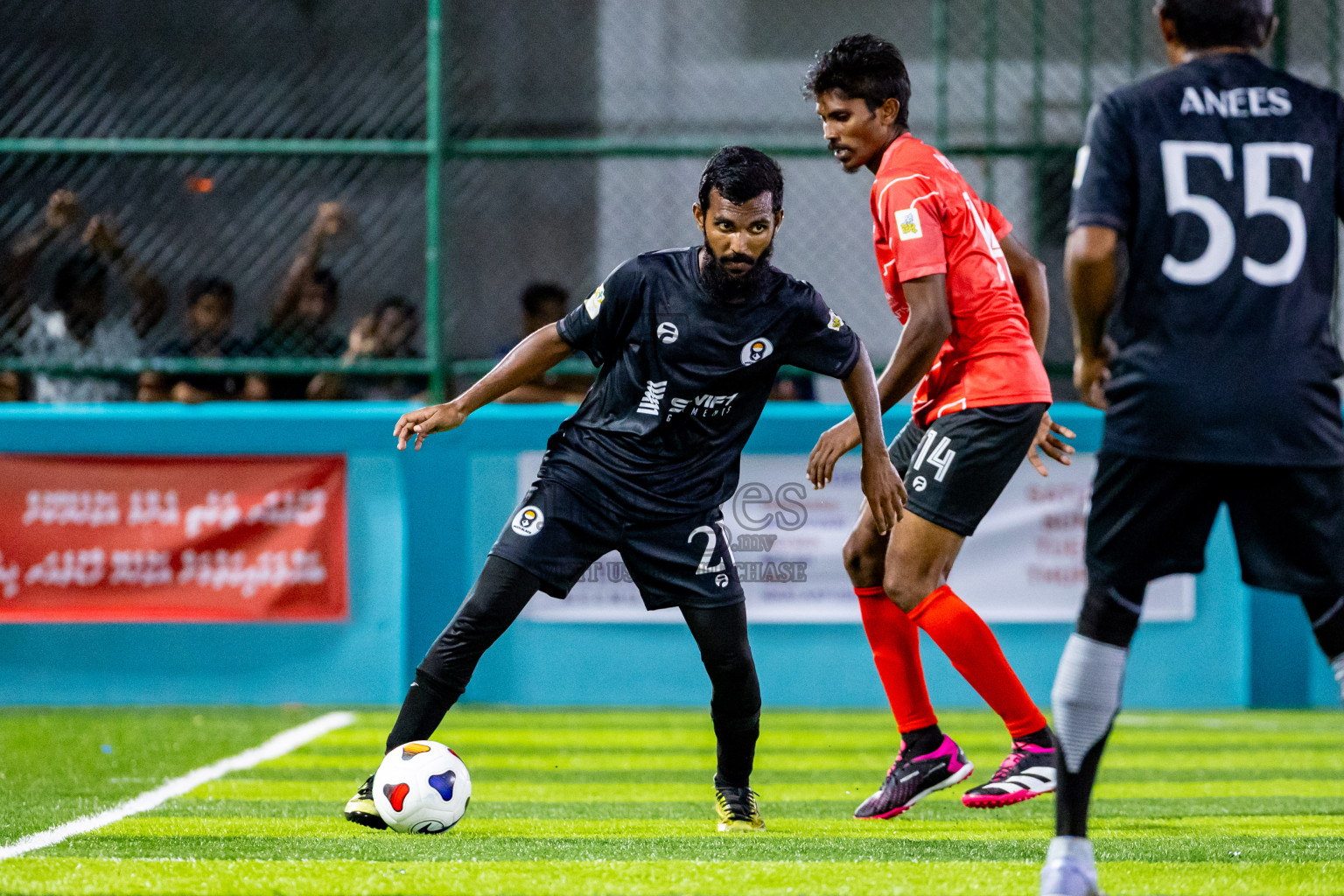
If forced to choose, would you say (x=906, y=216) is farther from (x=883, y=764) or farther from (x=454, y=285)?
Answer: (x=454, y=285)

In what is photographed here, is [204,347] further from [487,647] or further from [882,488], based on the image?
[882,488]

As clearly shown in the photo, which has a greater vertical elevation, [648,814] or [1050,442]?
[1050,442]

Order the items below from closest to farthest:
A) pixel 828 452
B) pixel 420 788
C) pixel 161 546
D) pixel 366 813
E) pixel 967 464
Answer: pixel 420 788
pixel 366 813
pixel 828 452
pixel 967 464
pixel 161 546

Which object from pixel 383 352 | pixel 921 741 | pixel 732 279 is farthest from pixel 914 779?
pixel 383 352

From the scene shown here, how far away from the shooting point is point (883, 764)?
262 inches

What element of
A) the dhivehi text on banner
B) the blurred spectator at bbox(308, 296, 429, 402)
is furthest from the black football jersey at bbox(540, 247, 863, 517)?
the blurred spectator at bbox(308, 296, 429, 402)

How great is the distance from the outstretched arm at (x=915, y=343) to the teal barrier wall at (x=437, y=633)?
417 cm

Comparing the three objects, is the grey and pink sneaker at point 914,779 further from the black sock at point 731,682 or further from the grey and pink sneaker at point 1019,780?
the black sock at point 731,682

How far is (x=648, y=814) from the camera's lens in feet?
16.7

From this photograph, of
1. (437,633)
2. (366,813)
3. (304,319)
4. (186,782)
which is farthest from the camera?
(304,319)

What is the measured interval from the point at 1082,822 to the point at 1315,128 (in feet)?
4.63

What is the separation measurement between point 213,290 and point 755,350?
5779 millimetres

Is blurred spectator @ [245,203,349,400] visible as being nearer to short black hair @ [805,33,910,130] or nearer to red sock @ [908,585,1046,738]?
short black hair @ [805,33,910,130]

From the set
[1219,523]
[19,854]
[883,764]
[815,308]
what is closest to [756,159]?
[815,308]
